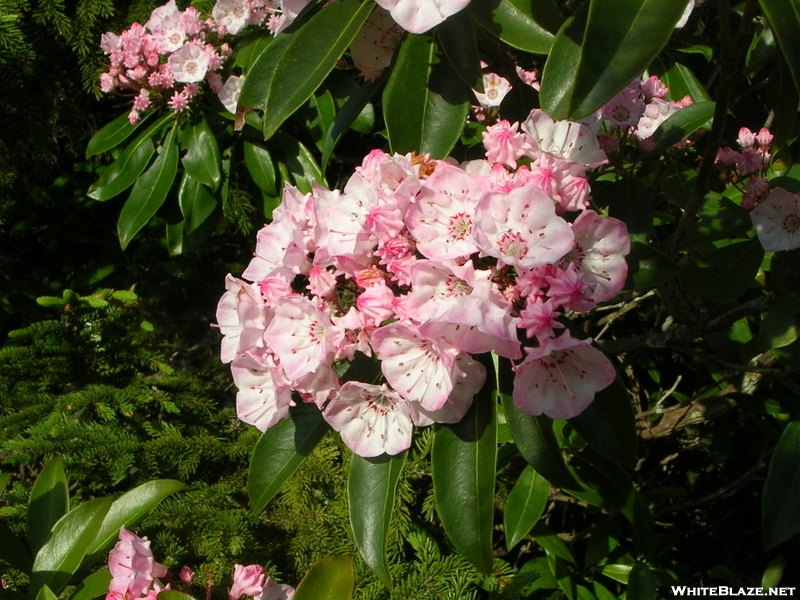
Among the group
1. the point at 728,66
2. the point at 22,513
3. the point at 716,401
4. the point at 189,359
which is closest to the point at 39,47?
the point at 189,359

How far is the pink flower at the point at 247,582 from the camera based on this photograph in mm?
1244

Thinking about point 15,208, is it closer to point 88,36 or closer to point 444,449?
point 88,36

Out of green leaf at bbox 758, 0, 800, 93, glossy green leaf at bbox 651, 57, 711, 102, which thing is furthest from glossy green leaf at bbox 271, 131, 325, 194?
green leaf at bbox 758, 0, 800, 93

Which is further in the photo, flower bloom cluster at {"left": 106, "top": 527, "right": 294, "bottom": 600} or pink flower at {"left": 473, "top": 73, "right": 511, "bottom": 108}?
pink flower at {"left": 473, "top": 73, "right": 511, "bottom": 108}

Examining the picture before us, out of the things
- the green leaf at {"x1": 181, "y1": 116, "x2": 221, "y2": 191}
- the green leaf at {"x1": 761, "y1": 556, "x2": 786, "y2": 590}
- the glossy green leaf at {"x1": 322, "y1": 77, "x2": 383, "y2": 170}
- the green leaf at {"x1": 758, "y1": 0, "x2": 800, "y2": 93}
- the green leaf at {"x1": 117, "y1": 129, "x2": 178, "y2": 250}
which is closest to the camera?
the green leaf at {"x1": 758, "y1": 0, "x2": 800, "y2": 93}

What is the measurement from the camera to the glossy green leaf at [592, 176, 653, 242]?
1.27 metres

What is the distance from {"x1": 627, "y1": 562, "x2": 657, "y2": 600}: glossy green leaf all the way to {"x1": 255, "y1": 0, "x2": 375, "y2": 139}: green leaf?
1393mm

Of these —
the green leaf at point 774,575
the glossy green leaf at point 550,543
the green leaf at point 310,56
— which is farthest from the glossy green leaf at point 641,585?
the green leaf at point 310,56

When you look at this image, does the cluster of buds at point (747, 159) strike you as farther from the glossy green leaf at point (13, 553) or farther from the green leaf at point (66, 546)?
the glossy green leaf at point (13, 553)

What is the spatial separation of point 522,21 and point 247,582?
1135 mm

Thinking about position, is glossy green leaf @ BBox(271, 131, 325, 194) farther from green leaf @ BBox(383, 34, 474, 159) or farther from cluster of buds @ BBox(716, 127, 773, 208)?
cluster of buds @ BBox(716, 127, 773, 208)

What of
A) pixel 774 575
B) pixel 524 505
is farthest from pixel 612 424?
pixel 774 575

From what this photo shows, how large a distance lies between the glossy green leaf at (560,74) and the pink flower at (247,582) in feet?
3.32

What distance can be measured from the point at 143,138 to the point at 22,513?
1228mm
